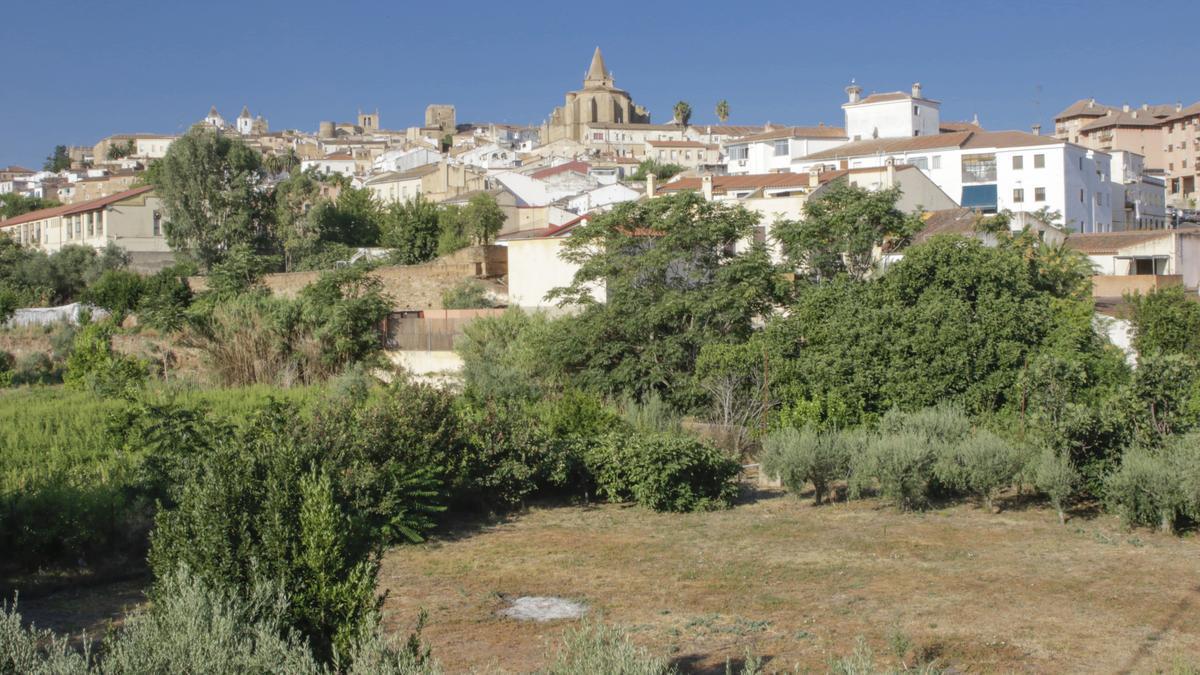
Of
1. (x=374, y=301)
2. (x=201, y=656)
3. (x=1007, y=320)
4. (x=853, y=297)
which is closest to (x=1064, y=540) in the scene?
(x=1007, y=320)

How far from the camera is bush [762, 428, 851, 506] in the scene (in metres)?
15.2

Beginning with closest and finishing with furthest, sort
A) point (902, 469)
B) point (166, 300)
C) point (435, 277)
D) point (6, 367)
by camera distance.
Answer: point (902, 469), point (6, 367), point (435, 277), point (166, 300)

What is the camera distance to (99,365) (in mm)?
28531

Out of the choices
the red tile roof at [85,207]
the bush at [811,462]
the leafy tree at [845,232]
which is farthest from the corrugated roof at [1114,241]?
the red tile roof at [85,207]

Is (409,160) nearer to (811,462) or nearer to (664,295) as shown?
(664,295)

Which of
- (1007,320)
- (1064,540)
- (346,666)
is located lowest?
(1064,540)

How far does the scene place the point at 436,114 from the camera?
158m

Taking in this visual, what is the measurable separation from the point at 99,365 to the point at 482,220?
19.9 meters

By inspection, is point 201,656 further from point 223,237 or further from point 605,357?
point 223,237

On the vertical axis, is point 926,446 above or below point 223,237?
below

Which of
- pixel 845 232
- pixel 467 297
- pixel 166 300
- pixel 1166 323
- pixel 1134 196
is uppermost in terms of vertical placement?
pixel 1134 196

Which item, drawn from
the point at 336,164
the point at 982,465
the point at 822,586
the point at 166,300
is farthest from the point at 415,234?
the point at 336,164

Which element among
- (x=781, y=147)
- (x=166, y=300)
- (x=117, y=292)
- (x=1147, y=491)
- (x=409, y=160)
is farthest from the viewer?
(x=409, y=160)

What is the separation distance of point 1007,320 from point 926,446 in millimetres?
5338
